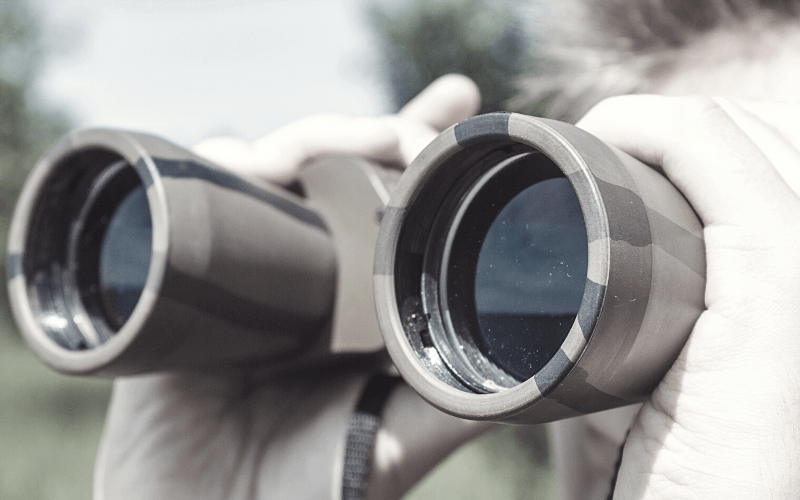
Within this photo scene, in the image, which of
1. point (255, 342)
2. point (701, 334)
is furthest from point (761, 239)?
point (255, 342)

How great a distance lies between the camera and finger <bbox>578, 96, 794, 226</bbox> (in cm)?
40

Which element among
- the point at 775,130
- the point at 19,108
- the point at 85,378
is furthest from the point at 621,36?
the point at 19,108

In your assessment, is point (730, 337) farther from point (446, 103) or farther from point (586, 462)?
point (446, 103)

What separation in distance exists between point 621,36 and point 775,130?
15.6 inches

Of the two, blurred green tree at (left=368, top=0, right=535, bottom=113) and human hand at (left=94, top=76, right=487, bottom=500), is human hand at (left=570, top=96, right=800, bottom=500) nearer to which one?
human hand at (left=94, top=76, right=487, bottom=500)

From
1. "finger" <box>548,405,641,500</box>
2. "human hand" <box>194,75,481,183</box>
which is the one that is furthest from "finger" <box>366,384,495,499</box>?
"human hand" <box>194,75,481,183</box>

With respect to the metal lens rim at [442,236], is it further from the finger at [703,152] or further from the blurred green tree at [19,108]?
the blurred green tree at [19,108]

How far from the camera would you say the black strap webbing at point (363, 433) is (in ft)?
2.30

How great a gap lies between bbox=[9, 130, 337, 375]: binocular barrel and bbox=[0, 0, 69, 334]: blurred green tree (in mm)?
8201

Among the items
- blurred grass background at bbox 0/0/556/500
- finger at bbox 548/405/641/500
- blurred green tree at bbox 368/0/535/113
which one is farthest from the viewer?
blurred green tree at bbox 368/0/535/113

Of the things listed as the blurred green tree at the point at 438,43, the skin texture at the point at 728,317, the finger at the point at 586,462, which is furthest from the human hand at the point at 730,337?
the blurred green tree at the point at 438,43

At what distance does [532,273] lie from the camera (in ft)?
1.42

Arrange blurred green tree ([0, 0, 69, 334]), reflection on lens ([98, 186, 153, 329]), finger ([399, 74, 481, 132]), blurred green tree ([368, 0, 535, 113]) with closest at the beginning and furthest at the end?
1. reflection on lens ([98, 186, 153, 329])
2. finger ([399, 74, 481, 132])
3. blurred green tree ([368, 0, 535, 113])
4. blurred green tree ([0, 0, 69, 334])

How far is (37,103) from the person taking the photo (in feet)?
27.2
